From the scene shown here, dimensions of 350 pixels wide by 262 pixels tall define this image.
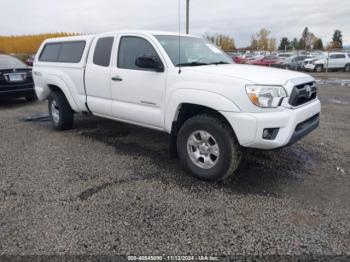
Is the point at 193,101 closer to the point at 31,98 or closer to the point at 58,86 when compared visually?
the point at 58,86

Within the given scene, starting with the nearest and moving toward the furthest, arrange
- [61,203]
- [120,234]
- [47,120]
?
[120,234] → [61,203] → [47,120]

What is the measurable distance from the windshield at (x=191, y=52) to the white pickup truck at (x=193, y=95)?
0.02 meters

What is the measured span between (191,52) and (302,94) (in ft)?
5.59

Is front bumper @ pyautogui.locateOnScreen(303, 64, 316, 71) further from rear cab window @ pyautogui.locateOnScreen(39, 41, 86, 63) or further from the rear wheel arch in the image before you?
the rear wheel arch

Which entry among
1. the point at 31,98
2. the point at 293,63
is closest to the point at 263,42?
the point at 293,63

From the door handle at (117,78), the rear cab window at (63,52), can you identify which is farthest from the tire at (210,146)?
the rear cab window at (63,52)

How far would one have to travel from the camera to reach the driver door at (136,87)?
445 centimetres

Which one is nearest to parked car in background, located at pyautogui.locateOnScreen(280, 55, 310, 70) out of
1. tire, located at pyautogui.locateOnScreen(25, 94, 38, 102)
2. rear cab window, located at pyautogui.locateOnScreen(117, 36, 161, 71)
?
tire, located at pyautogui.locateOnScreen(25, 94, 38, 102)

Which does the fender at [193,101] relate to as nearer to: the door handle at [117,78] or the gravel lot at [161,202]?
the gravel lot at [161,202]

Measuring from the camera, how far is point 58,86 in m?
6.27

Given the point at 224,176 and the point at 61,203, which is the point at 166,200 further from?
the point at 61,203

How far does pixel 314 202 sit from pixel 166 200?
5.31 feet

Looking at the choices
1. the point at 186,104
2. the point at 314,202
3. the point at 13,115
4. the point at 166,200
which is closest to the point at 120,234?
the point at 166,200

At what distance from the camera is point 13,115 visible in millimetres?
8359
